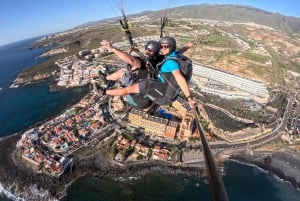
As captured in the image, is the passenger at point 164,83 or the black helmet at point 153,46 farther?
the black helmet at point 153,46

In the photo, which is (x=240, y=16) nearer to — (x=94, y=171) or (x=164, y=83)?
(x=94, y=171)

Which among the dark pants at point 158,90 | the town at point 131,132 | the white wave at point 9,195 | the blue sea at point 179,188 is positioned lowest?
the blue sea at point 179,188

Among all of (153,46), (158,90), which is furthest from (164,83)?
(153,46)

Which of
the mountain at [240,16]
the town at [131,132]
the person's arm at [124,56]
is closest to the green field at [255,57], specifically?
the town at [131,132]

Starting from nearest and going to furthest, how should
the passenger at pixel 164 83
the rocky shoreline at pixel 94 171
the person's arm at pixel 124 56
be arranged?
the person's arm at pixel 124 56, the passenger at pixel 164 83, the rocky shoreline at pixel 94 171

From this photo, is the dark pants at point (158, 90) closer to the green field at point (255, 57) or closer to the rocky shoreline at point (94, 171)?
the rocky shoreline at point (94, 171)

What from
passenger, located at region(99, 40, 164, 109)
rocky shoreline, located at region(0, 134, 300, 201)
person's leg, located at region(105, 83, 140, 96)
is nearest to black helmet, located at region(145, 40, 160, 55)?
passenger, located at region(99, 40, 164, 109)
